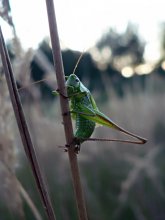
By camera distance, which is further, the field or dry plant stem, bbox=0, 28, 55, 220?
the field

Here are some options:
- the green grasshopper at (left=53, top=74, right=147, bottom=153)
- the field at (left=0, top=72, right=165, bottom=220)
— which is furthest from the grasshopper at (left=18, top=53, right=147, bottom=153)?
the field at (left=0, top=72, right=165, bottom=220)

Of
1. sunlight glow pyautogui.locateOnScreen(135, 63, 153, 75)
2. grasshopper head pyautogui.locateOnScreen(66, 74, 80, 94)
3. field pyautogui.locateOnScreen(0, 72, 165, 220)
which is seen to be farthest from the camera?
sunlight glow pyautogui.locateOnScreen(135, 63, 153, 75)

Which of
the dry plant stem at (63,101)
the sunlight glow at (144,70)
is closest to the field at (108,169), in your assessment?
the sunlight glow at (144,70)

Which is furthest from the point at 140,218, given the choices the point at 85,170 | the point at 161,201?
the point at 85,170

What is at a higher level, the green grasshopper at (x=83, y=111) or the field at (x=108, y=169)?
the green grasshopper at (x=83, y=111)

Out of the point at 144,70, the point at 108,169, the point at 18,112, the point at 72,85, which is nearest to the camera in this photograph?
the point at 18,112

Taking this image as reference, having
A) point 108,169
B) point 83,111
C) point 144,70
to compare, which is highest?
point 83,111

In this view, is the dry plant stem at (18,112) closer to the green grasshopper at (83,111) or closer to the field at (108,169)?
the green grasshopper at (83,111)

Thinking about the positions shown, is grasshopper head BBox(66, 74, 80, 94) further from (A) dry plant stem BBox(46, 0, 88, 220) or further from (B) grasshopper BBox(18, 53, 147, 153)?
(A) dry plant stem BBox(46, 0, 88, 220)

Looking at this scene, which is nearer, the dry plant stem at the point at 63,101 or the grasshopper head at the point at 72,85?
the dry plant stem at the point at 63,101

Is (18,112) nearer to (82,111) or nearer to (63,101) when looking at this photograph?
(63,101)

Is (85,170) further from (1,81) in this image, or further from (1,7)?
(1,7)

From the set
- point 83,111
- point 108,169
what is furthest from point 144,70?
point 83,111
